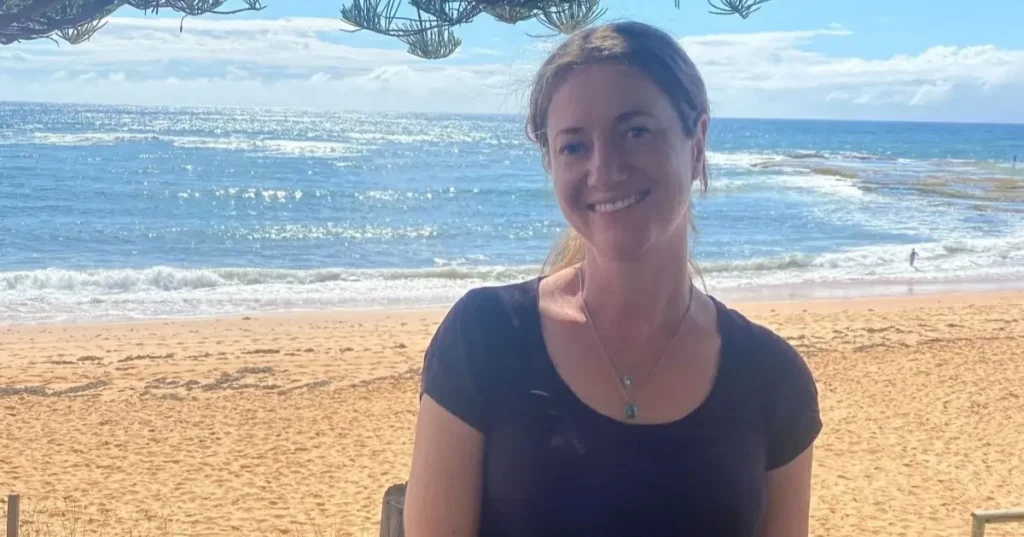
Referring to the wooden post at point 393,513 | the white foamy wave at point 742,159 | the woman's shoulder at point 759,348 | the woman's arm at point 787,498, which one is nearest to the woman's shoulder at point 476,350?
the woman's shoulder at point 759,348

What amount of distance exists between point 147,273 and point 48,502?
40.9 feet

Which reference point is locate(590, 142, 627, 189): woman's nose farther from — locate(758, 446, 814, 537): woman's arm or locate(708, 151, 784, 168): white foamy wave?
locate(708, 151, 784, 168): white foamy wave

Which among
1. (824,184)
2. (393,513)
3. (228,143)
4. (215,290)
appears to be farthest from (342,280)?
(228,143)

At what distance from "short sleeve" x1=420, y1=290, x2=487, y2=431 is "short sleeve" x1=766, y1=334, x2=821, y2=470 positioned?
0.45 metres

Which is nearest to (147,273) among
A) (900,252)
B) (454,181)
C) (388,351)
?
(388,351)

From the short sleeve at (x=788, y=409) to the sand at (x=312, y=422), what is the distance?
17.9ft

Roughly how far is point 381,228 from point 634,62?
27.8 metres

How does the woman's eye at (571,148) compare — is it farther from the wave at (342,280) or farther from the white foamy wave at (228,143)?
the white foamy wave at (228,143)

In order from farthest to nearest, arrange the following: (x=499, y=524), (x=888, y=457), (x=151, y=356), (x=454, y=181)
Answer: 1. (x=454, y=181)
2. (x=151, y=356)
3. (x=888, y=457)
4. (x=499, y=524)

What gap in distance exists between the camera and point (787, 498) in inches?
61.8

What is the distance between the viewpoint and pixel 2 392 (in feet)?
34.0

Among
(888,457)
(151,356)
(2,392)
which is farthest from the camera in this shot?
(151,356)

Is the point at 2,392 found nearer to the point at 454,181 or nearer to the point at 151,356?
the point at 151,356

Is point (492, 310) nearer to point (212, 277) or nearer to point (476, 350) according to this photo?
point (476, 350)
